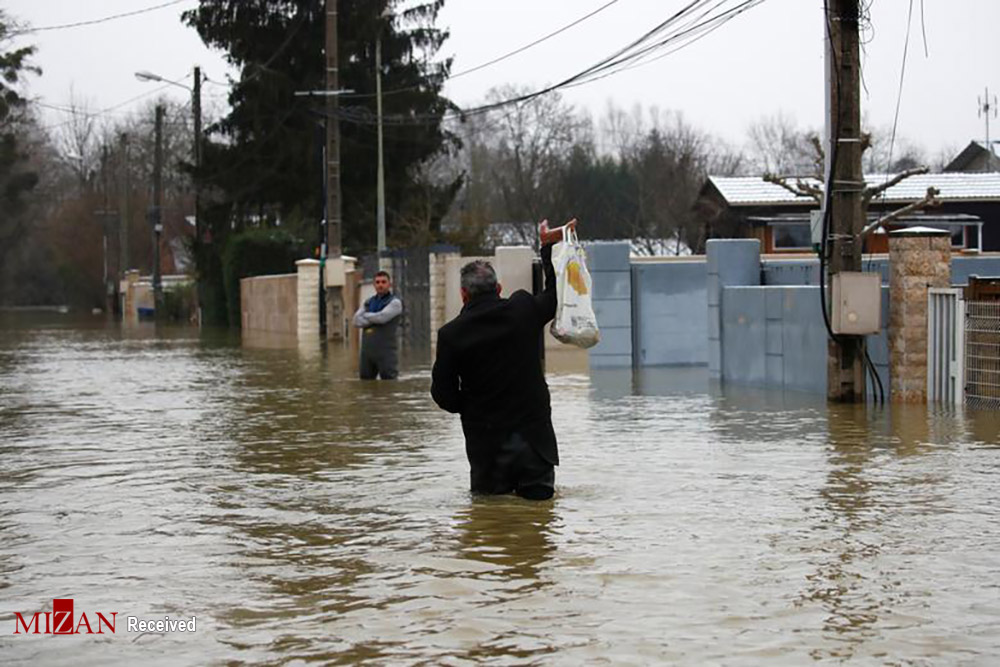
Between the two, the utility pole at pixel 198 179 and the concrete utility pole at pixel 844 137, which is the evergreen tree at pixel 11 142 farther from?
the concrete utility pole at pixel 844 137

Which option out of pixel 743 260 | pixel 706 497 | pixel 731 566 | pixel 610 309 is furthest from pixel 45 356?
pixel 731 566

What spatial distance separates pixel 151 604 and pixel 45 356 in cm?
2814

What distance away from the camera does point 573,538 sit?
9250mm

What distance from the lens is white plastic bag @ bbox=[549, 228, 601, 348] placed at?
36.2 feet

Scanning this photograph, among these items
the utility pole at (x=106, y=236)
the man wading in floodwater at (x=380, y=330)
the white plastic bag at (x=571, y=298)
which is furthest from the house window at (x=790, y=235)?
the utility pole at (x=106, y=236)

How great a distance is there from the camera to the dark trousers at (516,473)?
10.5 meters

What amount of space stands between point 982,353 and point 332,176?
83.9ft

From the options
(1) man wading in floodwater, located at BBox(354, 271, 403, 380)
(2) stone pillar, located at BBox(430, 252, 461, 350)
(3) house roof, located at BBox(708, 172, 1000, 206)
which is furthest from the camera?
(3) house roof, located at BBox(708, 172, 1000, 206)

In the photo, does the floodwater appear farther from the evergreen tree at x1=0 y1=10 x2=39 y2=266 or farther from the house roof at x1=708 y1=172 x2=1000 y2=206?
the evergreen tree at x1=0 y1=10 x2=39 y2=266

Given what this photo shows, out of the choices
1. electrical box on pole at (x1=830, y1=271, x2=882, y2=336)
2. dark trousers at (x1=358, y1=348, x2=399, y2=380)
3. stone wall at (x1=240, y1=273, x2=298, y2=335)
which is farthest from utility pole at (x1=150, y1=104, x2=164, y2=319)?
electrical box on pole at (x1=830, y1=271, x2=882, y2=336)

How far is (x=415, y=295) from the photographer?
35.6m

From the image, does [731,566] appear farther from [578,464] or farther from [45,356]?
[45,356]

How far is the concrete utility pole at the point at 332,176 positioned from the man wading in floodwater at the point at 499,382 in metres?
30.3

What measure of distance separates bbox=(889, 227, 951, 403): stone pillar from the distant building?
2994cm
